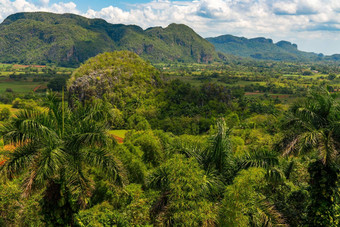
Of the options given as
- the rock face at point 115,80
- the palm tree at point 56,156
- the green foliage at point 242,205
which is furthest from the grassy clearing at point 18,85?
the green foliage at point 242,205

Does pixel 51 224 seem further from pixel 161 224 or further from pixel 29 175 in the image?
pixel 161 224

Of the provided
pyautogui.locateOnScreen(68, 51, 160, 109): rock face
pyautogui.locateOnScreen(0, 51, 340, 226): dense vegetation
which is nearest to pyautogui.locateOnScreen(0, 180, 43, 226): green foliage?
pyautogui.locateOnScreen(0, 51, 340, 226): dense vegetation

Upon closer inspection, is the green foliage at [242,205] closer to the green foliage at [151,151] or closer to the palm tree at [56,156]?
the palm tree at [56,156]

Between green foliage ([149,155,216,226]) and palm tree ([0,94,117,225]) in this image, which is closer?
palm tree ([0,94,117,225])

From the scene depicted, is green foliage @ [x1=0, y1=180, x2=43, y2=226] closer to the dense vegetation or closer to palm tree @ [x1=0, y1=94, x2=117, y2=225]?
the dense vegetation

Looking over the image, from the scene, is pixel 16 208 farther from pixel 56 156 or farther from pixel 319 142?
pixel 319 142

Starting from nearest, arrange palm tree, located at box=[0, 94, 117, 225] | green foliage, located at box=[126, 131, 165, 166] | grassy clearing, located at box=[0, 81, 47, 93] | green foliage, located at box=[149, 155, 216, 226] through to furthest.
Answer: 1. palm tree, located at box=[0, 94, 117, 225]
2. green foliage, located at box=[149, 155, 216, 226]
3. green foliage, located at box=[126, 131, 165, 166]
4. grassy clearing, located at box=[0, 81, 47, 93]

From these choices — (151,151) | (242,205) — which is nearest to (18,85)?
(151,151)

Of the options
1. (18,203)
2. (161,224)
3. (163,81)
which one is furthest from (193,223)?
(163,81)
